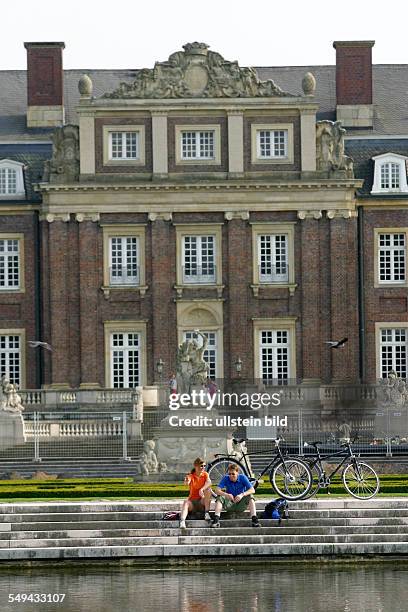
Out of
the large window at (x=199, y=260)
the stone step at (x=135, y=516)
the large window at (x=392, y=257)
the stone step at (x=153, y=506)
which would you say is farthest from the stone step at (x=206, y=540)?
the large window at (x=392, y=257)

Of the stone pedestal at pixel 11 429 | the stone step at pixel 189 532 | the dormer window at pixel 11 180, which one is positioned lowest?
the stone step at pixel 189 532

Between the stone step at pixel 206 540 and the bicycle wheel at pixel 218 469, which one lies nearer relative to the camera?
the stone step at pixel 206 540

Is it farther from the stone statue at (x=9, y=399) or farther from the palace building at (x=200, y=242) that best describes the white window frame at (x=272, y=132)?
the stone statue at (x=9, y=399)

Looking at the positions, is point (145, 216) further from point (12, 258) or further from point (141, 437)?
point (141, 437)

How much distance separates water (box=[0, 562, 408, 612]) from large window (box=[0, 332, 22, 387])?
116 ft

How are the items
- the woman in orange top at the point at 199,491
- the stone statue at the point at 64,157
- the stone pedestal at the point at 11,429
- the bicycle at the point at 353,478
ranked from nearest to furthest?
1. the woman in orange top at the point at 199,491
2. the bicycle at the point at 353,478
3. the stone pedestal at the point at 11,429
4. the stone statue at the point at 64,157

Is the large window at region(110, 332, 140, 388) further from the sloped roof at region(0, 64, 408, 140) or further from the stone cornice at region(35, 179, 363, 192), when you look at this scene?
the sloped roof at region(0, 64, 408, 140)

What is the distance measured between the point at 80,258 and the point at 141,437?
10.2 meters

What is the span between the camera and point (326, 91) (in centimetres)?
7550

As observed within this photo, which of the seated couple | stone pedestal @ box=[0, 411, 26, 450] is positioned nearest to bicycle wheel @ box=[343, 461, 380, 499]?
the seated couple

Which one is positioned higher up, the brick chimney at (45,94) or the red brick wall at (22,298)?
the brick chimney at (45,94)

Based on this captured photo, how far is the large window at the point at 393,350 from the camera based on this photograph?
7100 centimetres

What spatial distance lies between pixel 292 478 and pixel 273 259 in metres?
31.6

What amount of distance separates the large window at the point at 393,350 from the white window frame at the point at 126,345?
311 inches
